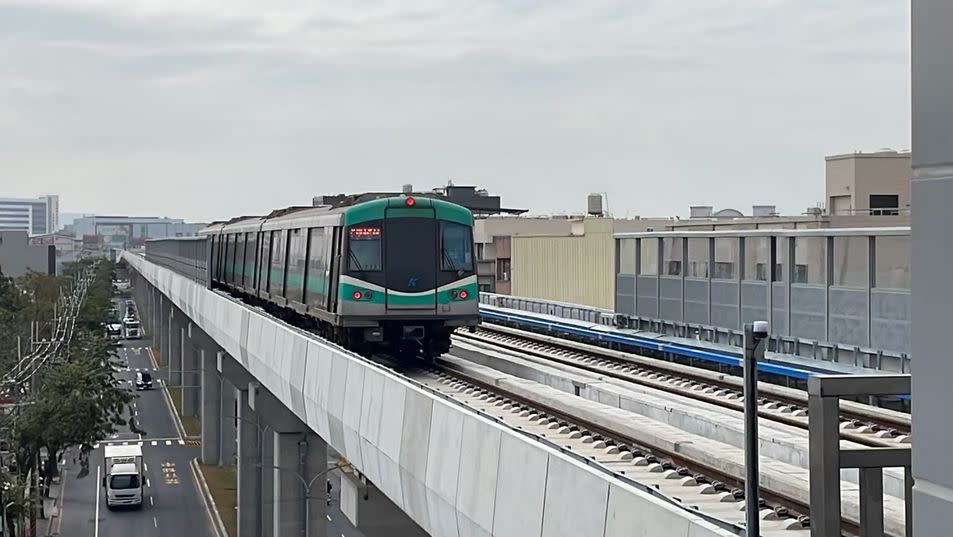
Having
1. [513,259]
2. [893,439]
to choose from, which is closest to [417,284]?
[893,439]

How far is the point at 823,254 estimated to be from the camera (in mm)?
20906

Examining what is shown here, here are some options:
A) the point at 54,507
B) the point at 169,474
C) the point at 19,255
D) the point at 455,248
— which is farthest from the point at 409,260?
the point at 19,255

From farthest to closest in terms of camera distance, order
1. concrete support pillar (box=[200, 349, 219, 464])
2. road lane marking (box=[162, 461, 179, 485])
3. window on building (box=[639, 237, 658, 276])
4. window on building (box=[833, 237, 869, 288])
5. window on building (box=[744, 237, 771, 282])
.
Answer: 1. concrete support pillar (box=[200, 349, 219, 464])
2. road lane marking (box=[162, 461, 179, 485])
3. window on building (box=[639, 237, 658, 276])
4. window on building (box=[744, 237, 771, 282])
5. window on building (box=[833, 237, 869, 288])

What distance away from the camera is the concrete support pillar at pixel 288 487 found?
3291cm

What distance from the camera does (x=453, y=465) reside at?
10.4 metres

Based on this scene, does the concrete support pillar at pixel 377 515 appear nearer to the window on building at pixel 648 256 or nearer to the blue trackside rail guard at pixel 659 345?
the blue trackside rail guard at pixel 659 345

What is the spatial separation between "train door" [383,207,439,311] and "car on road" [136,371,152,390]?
65.5 meters

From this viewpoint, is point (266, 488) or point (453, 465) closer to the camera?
point (453, 465)

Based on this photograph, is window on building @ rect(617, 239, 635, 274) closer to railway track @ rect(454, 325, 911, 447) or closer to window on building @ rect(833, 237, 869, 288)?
railway track @ rect(454, 325, 911, 447)

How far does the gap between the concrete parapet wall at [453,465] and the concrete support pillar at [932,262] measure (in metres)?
2.83

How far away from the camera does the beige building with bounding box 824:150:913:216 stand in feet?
156

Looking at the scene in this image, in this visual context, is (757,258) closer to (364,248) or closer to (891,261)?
(891,261)

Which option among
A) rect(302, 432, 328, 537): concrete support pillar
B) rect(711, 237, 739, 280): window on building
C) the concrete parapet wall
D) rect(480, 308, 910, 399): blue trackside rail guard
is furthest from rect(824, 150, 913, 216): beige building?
the concrete parapet wall

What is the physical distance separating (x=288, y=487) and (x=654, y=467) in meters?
24.9
